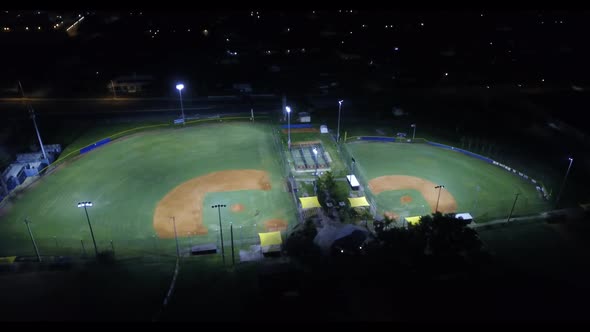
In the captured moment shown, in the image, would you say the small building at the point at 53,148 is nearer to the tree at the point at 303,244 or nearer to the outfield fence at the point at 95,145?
the outfield fence at the point at 95,145

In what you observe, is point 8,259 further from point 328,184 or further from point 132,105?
point 132,105

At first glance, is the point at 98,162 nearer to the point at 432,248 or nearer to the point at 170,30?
the point at 432,248

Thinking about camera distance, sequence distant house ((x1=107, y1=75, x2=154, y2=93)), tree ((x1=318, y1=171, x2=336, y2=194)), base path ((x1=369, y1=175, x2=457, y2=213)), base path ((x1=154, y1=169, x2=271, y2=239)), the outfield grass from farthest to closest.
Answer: distant house ((x1=107, y1=75, x2=154, y2=93)), the outfield grass, tree ((x1=318, y1=171, x2=336, y2=194)), base path ((x1=369, y1=175, x2=457, y2=213)), base path ((x1=154, y1=169, x2=271, y2=239))

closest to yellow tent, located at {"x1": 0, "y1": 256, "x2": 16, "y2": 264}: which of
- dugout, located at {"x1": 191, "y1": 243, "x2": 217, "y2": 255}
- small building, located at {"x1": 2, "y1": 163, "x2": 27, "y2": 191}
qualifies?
small building, located at {"x1": 2, "y1": 163, "x2": 27, "y2": 191}

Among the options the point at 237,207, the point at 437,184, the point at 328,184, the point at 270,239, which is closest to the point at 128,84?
the point at 237,207

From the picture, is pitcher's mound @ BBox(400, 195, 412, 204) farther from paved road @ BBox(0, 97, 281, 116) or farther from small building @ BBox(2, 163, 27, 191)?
small building @ BBox(2, 163, 27, 191)
